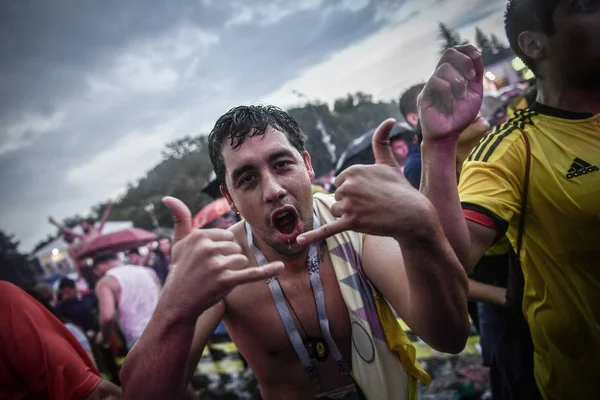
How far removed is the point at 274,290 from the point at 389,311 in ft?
1.97

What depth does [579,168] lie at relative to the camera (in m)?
1.45

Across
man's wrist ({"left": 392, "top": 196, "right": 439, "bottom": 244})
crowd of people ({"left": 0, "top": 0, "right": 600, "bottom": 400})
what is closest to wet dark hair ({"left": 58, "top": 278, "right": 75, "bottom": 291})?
crowd of people ({"left": 0, "top": 0, "right": 600, "bottom": 400})

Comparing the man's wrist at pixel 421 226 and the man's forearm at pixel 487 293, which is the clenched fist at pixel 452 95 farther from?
the man's forearm at pixel 487 293

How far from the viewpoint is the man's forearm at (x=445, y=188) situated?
4.12 feet

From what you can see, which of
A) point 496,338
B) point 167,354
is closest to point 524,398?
point 496,338

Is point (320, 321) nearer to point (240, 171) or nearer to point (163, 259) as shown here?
point (240, 171)

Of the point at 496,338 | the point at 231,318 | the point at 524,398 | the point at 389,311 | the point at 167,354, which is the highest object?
the point at 167,354

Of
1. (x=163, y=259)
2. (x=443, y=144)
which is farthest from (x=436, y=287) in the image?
(x=163, y=259)

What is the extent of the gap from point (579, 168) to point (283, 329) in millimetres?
1567

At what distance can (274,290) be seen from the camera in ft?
5.72

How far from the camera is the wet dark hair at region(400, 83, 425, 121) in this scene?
3346 mm

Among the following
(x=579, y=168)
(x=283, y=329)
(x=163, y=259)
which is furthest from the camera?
(x=163, y=259)

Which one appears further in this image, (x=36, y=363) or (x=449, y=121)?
(x=36, y=363)

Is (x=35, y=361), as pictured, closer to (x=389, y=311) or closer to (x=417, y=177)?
(x=389, y=311)
